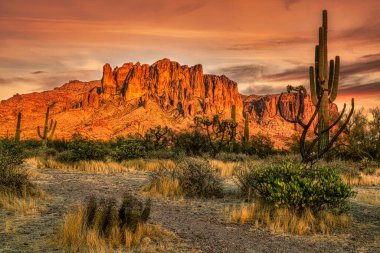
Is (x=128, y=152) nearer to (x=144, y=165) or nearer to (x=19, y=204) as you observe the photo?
(x=144, y=165)

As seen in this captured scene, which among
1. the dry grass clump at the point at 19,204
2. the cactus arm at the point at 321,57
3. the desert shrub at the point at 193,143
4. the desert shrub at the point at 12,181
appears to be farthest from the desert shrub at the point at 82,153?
the cactus arm at the point at 321,57

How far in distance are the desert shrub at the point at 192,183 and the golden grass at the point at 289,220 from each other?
280 centimetres

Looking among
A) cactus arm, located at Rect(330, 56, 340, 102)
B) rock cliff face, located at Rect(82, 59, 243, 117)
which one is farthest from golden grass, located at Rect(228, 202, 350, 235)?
rock cliff face, located at Rect(82, 59, 243, 117)

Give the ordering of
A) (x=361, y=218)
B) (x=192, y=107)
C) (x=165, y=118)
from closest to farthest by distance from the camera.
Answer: (x=361, y=218), (x=165, y=118), (x=192, y=107)

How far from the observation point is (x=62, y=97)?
184 meters

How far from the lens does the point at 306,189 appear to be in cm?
864

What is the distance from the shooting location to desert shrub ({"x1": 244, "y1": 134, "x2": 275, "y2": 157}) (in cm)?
3016

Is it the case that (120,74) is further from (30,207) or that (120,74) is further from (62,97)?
(30,207)

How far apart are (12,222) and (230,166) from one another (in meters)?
13.2

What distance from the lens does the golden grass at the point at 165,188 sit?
38.2 ft

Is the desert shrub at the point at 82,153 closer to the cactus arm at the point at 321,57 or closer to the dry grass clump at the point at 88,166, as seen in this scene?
the dry grass clump at the point at 88,166

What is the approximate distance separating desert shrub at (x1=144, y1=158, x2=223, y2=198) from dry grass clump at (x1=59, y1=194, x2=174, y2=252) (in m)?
4.47

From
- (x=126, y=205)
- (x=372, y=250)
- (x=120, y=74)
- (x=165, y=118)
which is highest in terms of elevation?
(x=120, y=74)

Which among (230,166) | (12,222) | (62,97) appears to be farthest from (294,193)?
(62,97)
